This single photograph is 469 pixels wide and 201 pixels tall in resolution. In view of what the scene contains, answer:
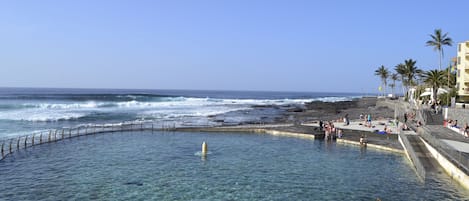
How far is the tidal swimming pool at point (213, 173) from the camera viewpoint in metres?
16.7

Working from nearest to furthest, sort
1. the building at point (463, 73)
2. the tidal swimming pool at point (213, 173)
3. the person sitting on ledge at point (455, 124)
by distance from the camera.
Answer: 1. the tidal swimming pool at point (213, 173)
2. the person sitting on ledge at point (455, 124)
3. the building at point (463, 73)

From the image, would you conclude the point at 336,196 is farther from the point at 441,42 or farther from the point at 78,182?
the point at 441,42

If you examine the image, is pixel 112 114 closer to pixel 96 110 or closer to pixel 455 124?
pixel 96 110

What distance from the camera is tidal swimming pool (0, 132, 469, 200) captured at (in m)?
16.7

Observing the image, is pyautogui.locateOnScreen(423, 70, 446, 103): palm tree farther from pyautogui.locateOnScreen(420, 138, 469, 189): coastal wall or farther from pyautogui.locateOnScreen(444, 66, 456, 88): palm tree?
pyautogui.locateOnScreen(420, 138, 469, 189): coastal wall

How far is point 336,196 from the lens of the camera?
1659 cm

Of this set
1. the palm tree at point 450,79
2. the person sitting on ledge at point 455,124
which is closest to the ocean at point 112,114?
the person sitting on ledge at point 455,124

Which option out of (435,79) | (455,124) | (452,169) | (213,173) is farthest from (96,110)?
(452,169)

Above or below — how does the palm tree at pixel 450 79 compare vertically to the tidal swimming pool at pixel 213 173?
above

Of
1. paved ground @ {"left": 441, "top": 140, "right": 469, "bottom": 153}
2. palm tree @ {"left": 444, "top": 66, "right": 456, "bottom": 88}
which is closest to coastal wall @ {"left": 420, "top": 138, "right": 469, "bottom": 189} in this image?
paved ground @ {"left": 441, "top": 140, "right": 469, "bottom": 153}

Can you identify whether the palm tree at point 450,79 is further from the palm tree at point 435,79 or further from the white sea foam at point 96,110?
the white sea foam at point 96,110

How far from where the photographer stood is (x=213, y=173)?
2041 centimetres

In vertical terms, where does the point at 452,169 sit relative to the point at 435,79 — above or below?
below

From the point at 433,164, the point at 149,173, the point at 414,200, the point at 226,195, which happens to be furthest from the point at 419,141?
the point at 149,173
